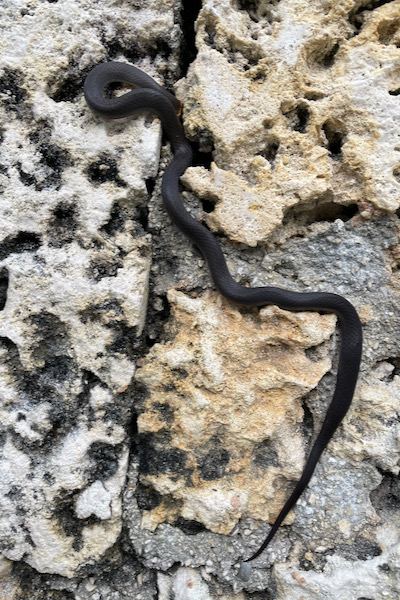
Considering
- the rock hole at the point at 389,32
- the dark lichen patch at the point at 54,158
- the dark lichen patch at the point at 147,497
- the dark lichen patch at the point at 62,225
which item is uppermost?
the rock hole at the point at 389,32

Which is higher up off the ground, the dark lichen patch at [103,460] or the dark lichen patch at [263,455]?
the dark lichen patch at [263,455]

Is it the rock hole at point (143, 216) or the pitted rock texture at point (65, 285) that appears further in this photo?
the rock hole at point (143, 216)

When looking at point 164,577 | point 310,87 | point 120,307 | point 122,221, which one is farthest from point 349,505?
point 310,87

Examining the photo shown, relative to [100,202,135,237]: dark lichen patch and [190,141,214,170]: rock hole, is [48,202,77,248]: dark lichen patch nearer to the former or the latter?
[100,202,135,237]: dark lichen patch

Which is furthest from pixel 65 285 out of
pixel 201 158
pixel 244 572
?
pixel 244 572

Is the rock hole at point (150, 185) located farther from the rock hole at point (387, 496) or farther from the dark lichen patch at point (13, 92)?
the rock hole at point (387, 496)

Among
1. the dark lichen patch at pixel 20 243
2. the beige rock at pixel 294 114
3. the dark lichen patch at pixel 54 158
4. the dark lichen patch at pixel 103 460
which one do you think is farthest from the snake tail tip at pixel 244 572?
the dark lichen patch at pixel 54 158

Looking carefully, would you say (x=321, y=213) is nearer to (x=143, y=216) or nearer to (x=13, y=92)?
(x=143, y=216)

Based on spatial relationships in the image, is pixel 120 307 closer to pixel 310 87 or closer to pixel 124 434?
pixel 124 434
